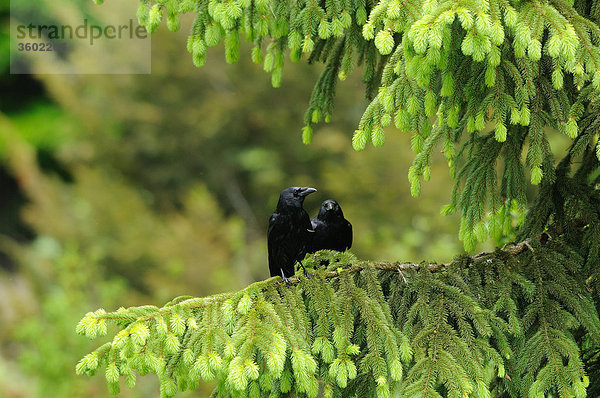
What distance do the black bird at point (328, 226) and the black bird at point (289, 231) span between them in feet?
2.01

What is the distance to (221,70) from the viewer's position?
1195 centimetres

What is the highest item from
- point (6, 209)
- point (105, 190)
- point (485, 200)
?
point (485, 200)

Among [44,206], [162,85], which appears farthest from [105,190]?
[162,85]

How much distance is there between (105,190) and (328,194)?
3715 millimetres

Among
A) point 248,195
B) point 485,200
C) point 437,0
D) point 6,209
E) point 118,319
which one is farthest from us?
point 6,209

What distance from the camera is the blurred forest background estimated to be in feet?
26.9

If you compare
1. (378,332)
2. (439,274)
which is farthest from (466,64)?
(378,332)

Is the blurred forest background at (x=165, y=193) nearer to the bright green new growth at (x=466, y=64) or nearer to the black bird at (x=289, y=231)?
the black bird at (x=289, y=231)

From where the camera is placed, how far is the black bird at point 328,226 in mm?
3961

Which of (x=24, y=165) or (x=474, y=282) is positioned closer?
(x=474, y=282)

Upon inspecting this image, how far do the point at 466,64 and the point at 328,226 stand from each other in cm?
178

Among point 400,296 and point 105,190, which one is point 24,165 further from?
point 400,296

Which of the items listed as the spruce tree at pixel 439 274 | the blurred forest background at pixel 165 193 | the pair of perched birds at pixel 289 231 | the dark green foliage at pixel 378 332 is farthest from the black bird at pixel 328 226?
the blurred forest background at pixel 165 193

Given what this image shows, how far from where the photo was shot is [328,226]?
3986 millimetres
